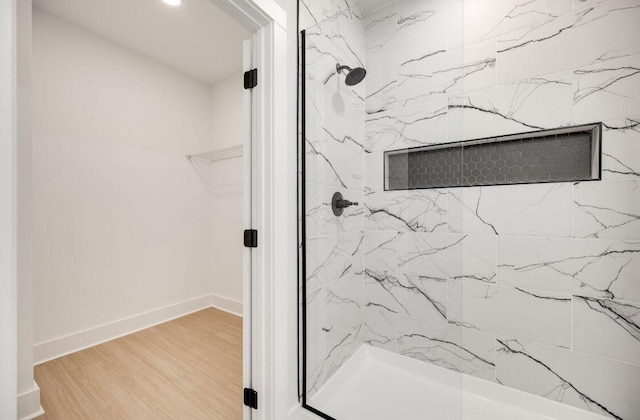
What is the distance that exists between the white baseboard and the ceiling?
2421mm

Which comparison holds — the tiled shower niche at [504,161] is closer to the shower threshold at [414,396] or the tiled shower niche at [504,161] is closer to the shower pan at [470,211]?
the shower pan at [470,211]

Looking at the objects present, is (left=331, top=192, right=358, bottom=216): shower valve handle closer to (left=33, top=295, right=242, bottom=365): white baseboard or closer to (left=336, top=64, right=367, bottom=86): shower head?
(left=336, top=64, right=367, bottom=86): shower head

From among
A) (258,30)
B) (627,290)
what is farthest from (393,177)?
(627,290)

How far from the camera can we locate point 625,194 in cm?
129

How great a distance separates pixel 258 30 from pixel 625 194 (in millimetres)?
1854

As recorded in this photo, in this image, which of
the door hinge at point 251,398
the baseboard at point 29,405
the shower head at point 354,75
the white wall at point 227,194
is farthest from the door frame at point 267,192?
the white wall at point 227,194

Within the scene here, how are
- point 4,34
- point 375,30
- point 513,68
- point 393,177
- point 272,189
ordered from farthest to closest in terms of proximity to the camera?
point 375,30 → point 513,68 → point 393,177 → point 272,189 → point 4,34

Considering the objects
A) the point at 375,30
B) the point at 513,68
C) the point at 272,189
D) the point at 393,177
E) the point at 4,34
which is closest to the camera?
the point at 4,34

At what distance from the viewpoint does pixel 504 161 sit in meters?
1.56

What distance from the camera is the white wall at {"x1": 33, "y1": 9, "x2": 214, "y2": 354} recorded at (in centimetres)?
204

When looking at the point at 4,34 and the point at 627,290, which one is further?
the point at 627,290

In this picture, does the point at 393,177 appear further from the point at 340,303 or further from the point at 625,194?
the point at 625,194

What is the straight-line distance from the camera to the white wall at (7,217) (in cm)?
59

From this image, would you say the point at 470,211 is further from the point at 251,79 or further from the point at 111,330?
the point at 111,330
